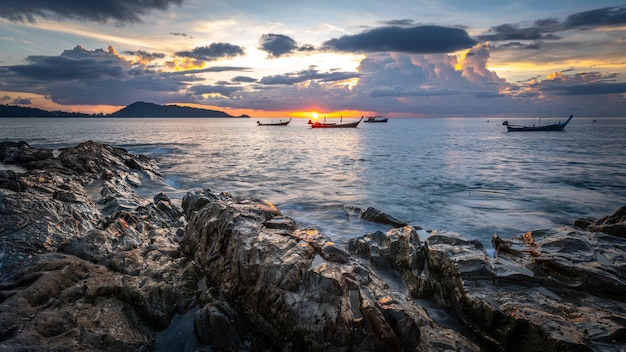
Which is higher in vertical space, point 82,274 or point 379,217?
point 82,274

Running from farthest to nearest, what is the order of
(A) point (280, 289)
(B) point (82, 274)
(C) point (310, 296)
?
(B) point (82, 274) → (A) point (280, 289) → (C) point (310, 296)

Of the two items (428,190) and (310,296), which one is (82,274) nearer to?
(310,296)

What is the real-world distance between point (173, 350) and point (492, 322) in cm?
467

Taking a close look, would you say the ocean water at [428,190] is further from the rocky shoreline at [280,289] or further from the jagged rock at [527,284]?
the rocky shoreline at [280,289]

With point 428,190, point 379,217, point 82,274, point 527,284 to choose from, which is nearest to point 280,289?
point 82,274

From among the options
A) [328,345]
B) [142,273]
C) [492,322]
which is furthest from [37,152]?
[492,322]

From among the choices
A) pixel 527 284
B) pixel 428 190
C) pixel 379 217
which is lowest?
pixel 428 190

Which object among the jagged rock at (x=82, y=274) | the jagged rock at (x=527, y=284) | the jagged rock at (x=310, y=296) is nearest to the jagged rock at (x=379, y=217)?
the jagged rock at (x=527, y=284)

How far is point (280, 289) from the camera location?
14.3ft

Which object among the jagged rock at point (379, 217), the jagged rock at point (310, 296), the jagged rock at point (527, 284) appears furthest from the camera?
the jagged rock at point (379, 217)

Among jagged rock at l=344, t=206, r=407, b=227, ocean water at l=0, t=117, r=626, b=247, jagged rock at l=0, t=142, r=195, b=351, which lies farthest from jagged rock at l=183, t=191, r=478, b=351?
jagged rock at l=344, t=206, r=407, b=227

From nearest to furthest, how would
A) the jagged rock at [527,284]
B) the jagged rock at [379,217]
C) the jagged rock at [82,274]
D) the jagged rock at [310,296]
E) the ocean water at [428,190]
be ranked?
the jagged rock at [82,274]
the jagged rock at [310,296]
the jagged rock at [527,284]
the jagged rock at [379,217]
the ocean water at [428,190]

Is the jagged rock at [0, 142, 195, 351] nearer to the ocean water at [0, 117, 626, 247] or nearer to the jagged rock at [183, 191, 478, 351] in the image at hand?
the jagged rock at [183, 191, 478, 351]

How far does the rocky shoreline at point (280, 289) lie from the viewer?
401 cm
